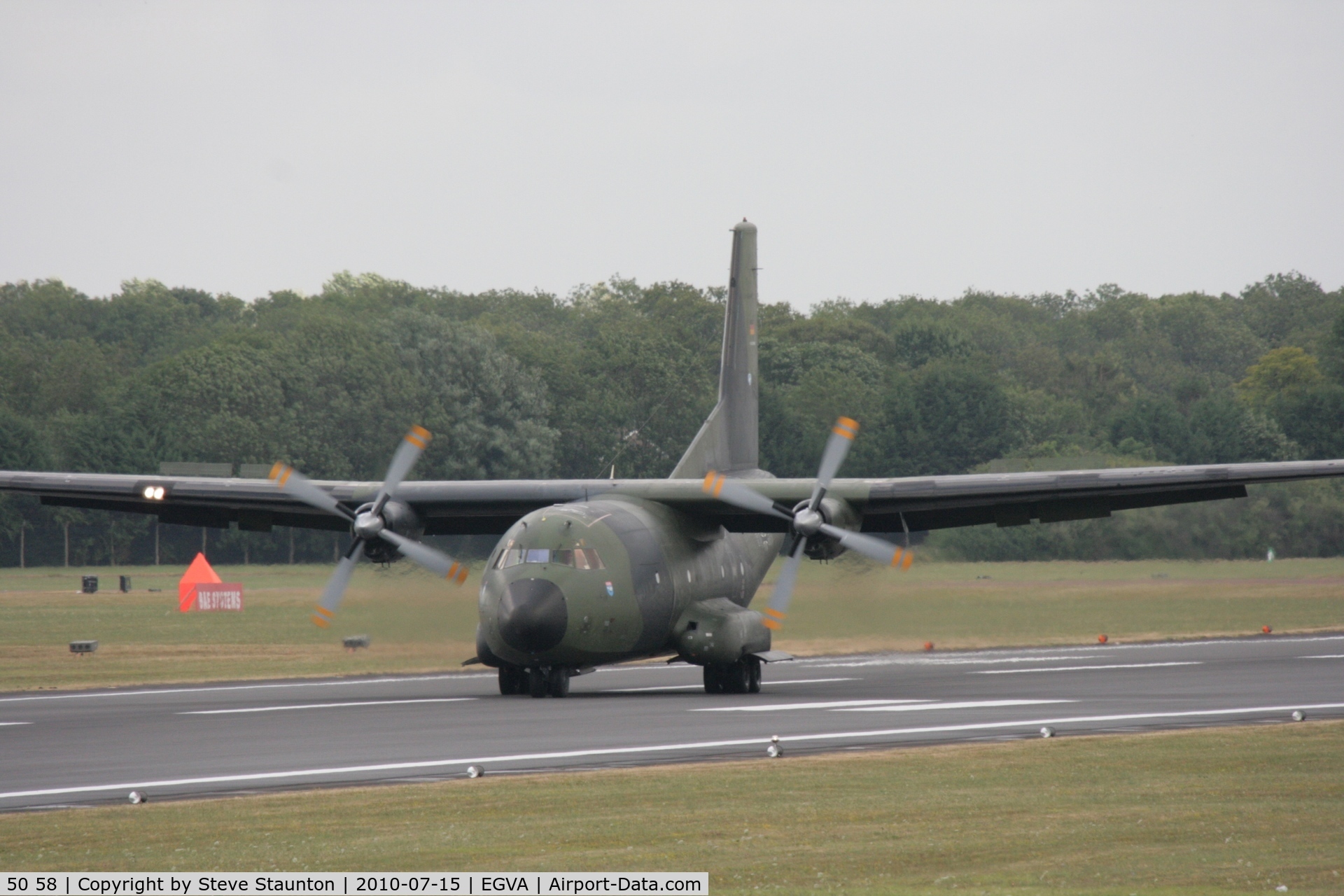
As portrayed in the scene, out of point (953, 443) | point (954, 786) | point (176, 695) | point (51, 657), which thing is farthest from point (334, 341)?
point (954, 786)

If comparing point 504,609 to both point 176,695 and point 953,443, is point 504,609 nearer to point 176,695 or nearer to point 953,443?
point 176,695

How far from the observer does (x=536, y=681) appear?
28.5 meters

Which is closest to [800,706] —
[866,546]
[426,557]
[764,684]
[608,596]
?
[866,546]

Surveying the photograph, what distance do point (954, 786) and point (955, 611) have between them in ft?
92.7

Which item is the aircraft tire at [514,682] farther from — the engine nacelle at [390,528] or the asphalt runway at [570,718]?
the engine nacelle at [390,528]

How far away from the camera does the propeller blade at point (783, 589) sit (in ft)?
92.9

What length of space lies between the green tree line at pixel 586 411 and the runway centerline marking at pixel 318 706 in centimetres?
2339

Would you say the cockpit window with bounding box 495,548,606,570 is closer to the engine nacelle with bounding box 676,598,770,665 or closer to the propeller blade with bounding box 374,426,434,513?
the engine nacelle with bounding box 676,598,770,665

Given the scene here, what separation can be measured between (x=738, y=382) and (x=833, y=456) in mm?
6997

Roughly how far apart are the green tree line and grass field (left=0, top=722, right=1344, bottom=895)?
31.3 metres

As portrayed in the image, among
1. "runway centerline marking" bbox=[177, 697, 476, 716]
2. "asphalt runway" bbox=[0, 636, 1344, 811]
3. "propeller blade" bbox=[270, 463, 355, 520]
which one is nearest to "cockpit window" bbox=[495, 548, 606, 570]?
"asphalt runway" bbox=[0, 636, 1344, 811]

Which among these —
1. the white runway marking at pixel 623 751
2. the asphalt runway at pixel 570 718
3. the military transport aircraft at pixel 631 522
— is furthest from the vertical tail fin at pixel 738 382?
the white runway marking at pixel 623 751

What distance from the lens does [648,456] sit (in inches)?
3509

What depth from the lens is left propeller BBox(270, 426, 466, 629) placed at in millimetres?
28812
